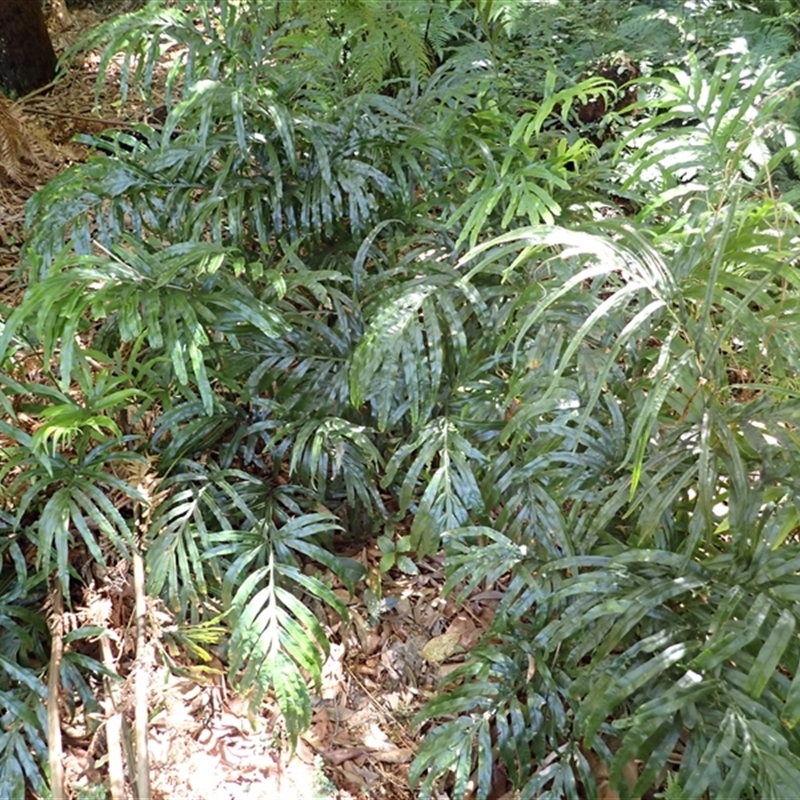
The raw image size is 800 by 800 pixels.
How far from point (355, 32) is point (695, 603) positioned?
4.44ft

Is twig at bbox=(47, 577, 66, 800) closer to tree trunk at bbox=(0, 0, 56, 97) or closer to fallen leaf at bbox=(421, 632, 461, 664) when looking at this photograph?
fallen leaf at bbox=(421, 632, 461, 664)

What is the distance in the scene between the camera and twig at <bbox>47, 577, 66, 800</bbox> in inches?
50.1

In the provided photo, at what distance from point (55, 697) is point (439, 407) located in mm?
950

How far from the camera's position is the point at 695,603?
127cm

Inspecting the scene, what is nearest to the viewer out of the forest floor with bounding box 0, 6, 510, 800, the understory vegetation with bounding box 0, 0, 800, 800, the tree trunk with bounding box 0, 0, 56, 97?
the understory vegetation with bounding box 0, 0, 800, 800

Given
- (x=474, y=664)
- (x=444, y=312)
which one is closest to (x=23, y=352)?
(x=444, y=312)

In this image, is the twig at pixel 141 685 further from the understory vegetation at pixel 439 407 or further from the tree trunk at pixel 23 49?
the tree trunk at pixel 23 49

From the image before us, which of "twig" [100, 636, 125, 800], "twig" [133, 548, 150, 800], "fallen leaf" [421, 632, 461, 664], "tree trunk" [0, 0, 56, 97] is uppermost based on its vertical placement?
"tree trunk" [0, 0, 56, 97]

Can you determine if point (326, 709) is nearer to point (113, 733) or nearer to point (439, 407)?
point (113, 733)

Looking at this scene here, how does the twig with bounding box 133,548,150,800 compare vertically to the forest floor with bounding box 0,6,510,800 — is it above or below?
above

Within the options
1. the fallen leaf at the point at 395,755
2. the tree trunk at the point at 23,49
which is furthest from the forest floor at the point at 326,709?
the tree trunk at the point at 23,49

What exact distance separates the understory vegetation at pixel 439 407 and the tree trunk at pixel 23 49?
4.08 ft

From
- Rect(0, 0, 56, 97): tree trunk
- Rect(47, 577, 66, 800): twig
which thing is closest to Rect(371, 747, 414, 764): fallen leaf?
Rect(47, 577, 66, 800): twig

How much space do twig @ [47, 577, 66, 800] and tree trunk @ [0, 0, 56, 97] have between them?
2.13 m
